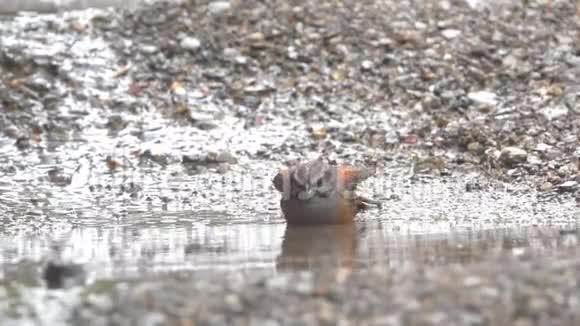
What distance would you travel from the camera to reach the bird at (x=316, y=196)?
327 inches

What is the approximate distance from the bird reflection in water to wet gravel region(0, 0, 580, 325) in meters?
0.15

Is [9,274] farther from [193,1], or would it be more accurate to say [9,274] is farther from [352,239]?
[193,1]

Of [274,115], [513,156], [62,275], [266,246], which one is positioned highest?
[274,115]

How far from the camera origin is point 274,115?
11961mm

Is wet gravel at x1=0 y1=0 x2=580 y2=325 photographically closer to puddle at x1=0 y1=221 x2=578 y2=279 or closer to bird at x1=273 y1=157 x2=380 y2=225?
puddle at x1=0 y1=221 x2=578 y2=279

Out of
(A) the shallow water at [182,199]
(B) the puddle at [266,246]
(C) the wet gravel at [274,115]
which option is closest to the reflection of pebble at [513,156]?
(C) the wet gravel at [274,115]

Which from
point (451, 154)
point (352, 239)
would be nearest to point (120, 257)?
point (352, 239)

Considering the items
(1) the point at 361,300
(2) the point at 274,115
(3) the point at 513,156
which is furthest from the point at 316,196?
(2) the point at 274,115

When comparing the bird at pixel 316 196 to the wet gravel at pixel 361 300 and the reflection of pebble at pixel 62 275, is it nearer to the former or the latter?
the reflection of pebble at pixel 62 275

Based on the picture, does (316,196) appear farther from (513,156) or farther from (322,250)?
(513,156)

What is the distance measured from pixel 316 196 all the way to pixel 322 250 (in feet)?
4.08

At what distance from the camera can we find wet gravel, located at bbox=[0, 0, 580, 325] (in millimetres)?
9188

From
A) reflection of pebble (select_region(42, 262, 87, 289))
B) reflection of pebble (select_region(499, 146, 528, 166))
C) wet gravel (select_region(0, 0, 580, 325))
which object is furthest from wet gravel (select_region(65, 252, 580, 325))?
reflection of pebble (select_region(499, 146, 528, 166))

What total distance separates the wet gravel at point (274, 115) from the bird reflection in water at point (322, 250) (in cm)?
15
